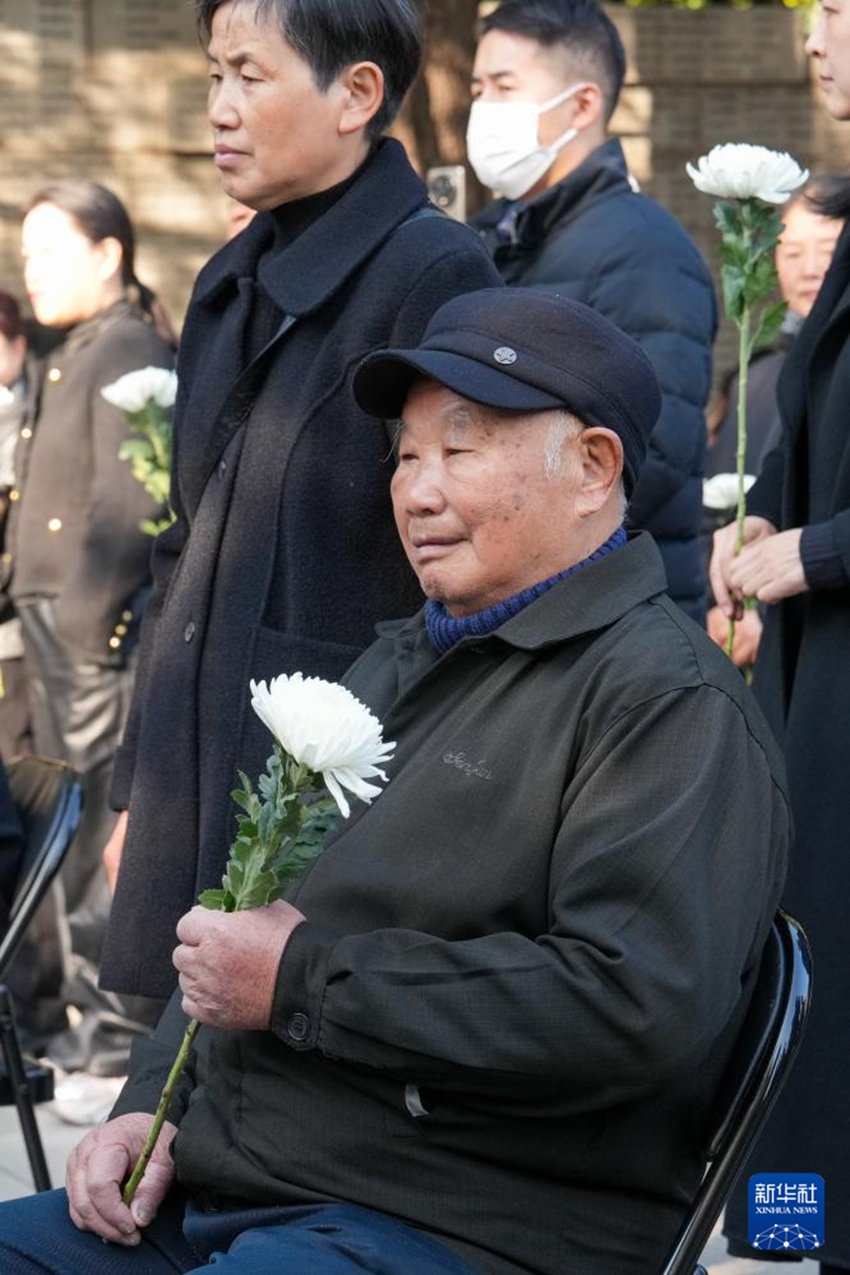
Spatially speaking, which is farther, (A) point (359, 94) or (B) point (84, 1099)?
(B) point (84, 1099)

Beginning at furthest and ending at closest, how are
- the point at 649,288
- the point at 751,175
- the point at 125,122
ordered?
the point at 125,122
the point at 649,288
the point at 751,175

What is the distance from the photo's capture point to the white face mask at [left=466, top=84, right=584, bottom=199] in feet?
15.5

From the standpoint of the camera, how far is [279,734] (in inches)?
86.7

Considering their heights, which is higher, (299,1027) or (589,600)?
(589,600)

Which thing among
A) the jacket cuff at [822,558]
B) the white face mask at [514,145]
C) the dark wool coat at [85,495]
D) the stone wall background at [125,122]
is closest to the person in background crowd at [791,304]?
the white face mask at [514,145]

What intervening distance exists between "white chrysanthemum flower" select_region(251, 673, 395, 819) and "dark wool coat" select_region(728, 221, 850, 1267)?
1348 millimetres

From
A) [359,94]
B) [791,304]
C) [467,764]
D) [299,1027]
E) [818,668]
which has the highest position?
[359,94]

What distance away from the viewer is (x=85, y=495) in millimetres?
6125

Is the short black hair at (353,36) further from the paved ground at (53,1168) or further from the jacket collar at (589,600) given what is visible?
the paved ground at (53,1168)

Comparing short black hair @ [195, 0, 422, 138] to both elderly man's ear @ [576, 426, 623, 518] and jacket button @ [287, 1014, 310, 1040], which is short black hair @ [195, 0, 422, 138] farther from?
jacket button @ [287, 1014, 310, 1040]

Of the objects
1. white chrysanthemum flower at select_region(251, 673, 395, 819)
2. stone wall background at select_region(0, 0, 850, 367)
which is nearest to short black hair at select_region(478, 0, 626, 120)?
white chrysanthemum flower at select_region(251, 673, 395, 819)

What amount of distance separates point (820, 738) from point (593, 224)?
1536 mm

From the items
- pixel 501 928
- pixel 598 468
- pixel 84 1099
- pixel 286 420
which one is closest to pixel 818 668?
pixel 286 420

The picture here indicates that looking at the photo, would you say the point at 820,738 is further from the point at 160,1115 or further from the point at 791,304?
the point at 791,304
